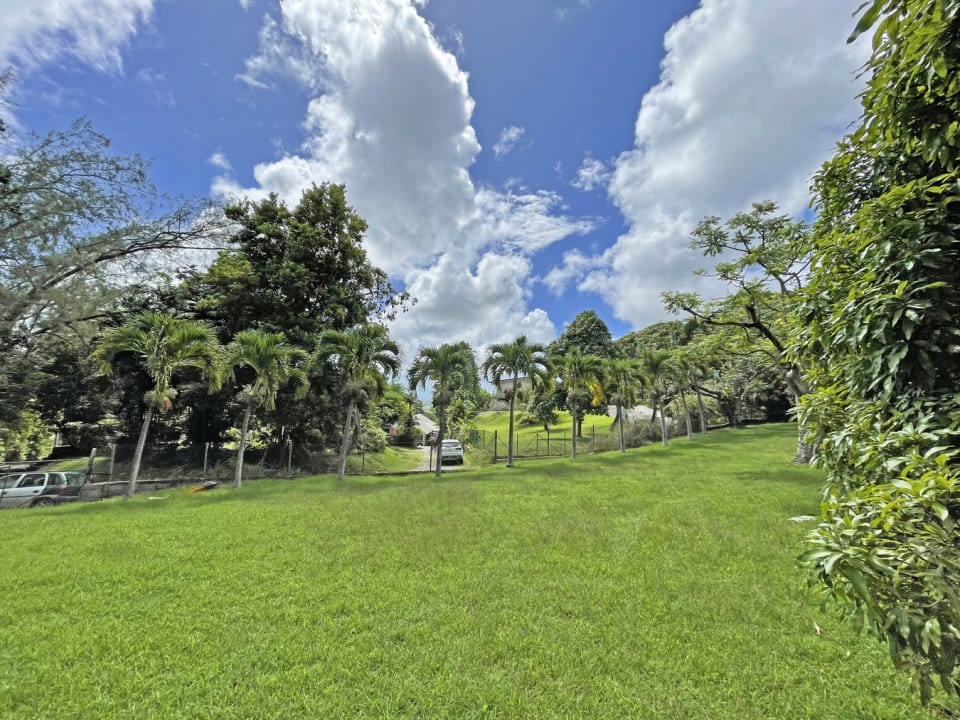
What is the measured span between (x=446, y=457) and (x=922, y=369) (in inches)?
819

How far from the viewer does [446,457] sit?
21641mm

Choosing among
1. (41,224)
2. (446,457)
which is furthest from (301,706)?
(446,457)

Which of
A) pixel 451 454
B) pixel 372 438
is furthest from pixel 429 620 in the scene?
pixel 372 438

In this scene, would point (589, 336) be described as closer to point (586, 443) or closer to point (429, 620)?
point (586, 443)

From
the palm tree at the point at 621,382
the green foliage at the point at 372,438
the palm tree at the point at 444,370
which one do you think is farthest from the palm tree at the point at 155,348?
the palm tree at the point at 621,382

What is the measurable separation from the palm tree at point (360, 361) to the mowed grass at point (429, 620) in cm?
570

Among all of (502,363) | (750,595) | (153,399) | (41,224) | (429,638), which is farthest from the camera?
(502,363)

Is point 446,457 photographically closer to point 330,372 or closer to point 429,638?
point 330,372

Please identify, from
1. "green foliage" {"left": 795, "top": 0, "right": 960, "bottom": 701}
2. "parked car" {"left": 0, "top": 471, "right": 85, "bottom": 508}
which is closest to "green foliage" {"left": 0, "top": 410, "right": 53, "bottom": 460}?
"parked car" {"left": 0, "top": 471, "right": 85, "bottom": 508}

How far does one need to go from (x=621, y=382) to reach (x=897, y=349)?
1887cm

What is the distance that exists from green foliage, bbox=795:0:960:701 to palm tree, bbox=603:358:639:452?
1767 cm

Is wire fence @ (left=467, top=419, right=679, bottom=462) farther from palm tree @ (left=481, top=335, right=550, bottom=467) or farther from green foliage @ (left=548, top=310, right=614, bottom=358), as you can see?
green foliage @ (left=548, top=310, right=614, bottom=358)

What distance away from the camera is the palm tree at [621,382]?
19906 millimetres

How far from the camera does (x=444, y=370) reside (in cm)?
1452
